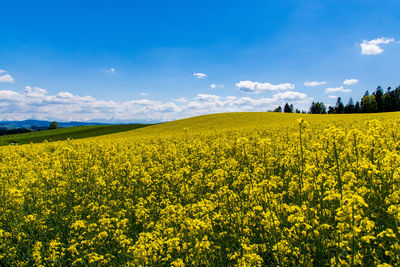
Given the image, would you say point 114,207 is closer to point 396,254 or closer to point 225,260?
point 225,260

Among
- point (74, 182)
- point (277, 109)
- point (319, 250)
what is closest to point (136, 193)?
point (74, 182)

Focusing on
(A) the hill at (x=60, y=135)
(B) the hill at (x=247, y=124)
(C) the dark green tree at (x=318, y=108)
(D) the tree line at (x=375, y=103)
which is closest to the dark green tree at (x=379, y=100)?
(D) the tree line at (x=375, y=103)

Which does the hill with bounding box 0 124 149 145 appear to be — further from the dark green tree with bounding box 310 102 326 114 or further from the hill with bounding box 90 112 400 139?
the dark green tree with bounding box 310 102 326 114

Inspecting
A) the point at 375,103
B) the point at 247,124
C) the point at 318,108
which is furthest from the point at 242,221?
the point at 318,108

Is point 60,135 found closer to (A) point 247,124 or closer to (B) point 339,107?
(A) point 247,124

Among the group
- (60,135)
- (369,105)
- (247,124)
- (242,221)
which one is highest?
(369,105)

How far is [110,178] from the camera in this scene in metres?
8.13

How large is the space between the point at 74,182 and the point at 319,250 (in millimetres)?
8064

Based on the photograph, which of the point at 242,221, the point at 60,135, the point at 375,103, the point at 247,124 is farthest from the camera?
the point at 375,103

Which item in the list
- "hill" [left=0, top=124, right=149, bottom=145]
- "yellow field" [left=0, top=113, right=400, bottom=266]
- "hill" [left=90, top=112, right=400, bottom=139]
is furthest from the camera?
"hill" [left=0, top=124, right=149, bottom=145]

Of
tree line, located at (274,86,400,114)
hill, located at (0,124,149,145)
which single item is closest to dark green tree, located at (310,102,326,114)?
tree line, located at (274,86,400,114)

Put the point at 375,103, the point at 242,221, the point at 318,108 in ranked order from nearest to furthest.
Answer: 1. the point at 242,221
2. the point at 375,103
3. the point at 318,108

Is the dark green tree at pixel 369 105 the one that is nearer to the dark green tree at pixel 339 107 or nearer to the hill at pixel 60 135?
the dark green tree at pixel 339 107

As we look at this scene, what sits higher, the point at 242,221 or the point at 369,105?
the point at 369,105
